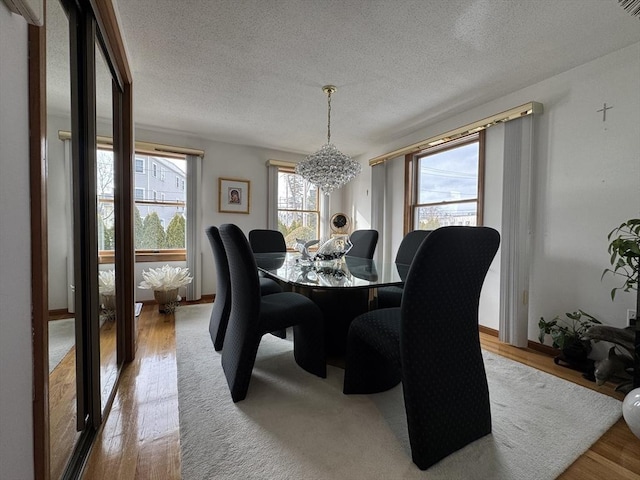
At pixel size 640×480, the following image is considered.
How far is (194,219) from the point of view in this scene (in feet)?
13.1

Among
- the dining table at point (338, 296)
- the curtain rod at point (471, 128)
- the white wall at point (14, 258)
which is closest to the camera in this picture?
the white wall at point (14, 258)

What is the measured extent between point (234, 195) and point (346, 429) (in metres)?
3.61

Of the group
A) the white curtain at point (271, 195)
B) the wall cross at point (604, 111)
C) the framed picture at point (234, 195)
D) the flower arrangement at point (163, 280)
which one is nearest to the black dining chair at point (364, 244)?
the white curtain at point (271, 195)

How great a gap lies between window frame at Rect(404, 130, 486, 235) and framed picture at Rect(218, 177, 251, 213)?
2.37 m

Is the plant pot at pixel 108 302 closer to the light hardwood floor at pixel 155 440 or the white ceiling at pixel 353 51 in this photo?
the light hardwood floor at pixel 155 440

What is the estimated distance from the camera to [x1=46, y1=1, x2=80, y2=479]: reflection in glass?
0.97m

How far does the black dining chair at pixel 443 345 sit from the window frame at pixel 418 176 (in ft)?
6.77

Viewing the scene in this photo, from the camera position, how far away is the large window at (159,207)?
12.6 ft

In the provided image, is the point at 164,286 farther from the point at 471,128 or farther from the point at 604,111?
the point at 604,111

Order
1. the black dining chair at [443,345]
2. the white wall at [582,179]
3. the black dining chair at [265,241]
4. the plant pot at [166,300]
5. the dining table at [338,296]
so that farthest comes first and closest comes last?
the black dining chair at [265,241], the plant pot at [166,300], the white wall at [582,179], the dining table at [338,296], the black dining chair at [443,345]

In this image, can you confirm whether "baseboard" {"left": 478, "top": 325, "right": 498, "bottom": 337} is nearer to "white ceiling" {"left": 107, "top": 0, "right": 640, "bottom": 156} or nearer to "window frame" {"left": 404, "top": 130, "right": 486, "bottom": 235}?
"window frame" {"left": 404, "top": 130, "right": 486, "bottom": 235}

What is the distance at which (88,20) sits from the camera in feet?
4.33

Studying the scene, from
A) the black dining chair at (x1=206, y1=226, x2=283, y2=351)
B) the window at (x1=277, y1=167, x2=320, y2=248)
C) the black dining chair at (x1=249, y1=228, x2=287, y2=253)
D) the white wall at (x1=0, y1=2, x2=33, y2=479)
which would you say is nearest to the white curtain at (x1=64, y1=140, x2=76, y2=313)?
the white wall at (x1=0, y1=2, x2=33, y2=479)

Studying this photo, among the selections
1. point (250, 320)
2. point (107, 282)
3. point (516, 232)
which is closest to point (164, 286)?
point (107, 282)
